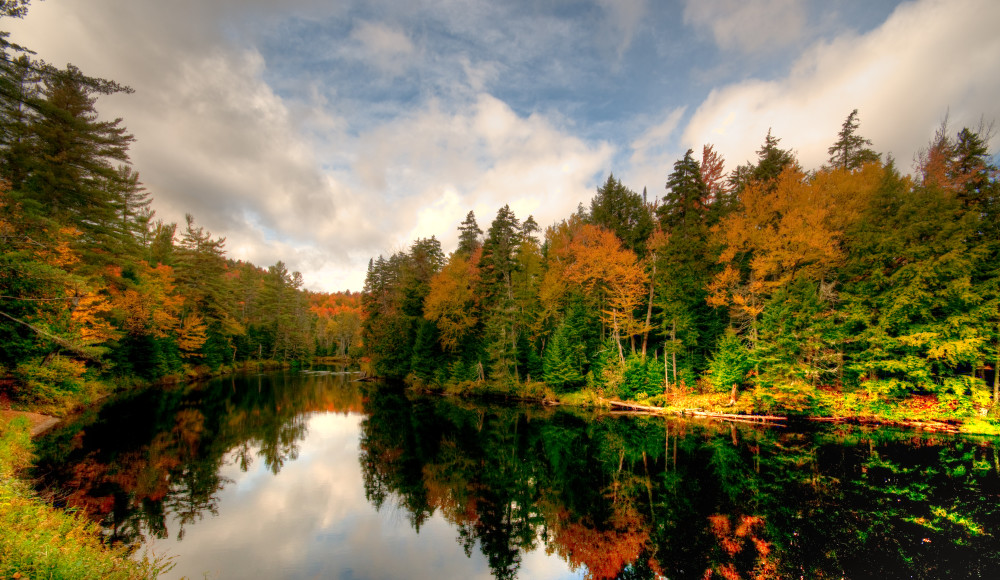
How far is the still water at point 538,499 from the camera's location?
30.1ft

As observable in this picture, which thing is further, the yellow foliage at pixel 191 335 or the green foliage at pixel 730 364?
the yellow foliage at pixel 191 335

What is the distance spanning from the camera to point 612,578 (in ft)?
27.9

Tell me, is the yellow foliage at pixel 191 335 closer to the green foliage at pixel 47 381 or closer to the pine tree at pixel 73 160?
the pine tree at pixel 73 160

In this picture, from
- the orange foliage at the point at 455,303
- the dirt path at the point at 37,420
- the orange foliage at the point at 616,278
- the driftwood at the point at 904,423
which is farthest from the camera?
the orange foliage at the point at 455,303

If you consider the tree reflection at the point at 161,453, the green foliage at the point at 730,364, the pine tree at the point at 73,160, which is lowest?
the tree reflection at the point at 161,453

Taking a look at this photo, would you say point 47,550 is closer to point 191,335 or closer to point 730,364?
point 730,364

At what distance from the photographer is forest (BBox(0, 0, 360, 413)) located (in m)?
14.2

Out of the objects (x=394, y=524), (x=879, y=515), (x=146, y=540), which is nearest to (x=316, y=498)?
(x=394, y=524)

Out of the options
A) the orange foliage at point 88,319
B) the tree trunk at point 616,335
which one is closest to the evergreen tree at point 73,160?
the orange foliage at point 88,319

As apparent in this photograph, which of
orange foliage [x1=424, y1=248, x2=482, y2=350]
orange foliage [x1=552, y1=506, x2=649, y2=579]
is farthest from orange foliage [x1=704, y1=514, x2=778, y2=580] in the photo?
orange foliage [x1=424, y1=248, x2=482, y2=350]

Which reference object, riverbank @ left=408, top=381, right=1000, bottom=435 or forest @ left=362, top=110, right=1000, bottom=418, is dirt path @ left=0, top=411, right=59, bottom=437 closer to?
forest @ left=362, top=110, right=1000, bottom=418

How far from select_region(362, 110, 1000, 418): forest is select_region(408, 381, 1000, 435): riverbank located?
0.14 metres

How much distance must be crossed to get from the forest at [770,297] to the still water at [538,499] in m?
4.50

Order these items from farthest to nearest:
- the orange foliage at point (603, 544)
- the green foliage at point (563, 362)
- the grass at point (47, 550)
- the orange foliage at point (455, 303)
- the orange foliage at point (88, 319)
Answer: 1. the orange foliage at point (455, 303)
2. the green foliage at point (563, 362)
3. the orange foliage at point (88, 319)
4. the orange foliage at point (603, 544)
5. the grass at point (47, 550)
